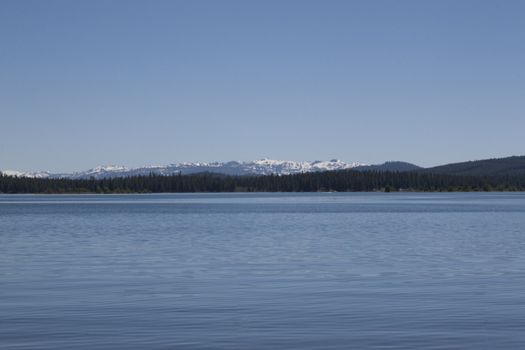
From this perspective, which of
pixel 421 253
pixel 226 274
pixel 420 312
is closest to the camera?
pixel 420 312

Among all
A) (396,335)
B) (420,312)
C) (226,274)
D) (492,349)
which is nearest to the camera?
(492,349)

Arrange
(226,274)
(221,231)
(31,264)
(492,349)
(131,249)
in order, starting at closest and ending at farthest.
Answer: (492,349) < (226,274) < (31,264) < (131,249) < (221,231)

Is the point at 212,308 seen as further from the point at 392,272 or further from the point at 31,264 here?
the point at 31,264

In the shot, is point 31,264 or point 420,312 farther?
point 31,264

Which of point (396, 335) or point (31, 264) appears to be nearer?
point (396, 335)

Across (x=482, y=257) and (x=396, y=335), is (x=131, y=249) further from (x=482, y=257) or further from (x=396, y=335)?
(x=396, y=335)

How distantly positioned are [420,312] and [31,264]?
18.0 m

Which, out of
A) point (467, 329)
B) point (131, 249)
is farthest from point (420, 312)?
point (131, 249)

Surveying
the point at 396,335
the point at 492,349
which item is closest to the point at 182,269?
the point at 396,335

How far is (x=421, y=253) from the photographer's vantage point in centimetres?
3828

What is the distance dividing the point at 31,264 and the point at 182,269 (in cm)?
633

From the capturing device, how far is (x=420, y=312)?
20922 millimetres

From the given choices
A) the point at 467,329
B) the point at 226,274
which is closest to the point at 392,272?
the point at 226,274

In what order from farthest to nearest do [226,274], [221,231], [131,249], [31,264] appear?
1. [221,231]
2. [131,249]
3. [31,264]
4. [226,274]
